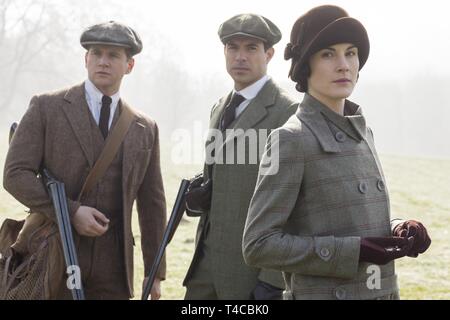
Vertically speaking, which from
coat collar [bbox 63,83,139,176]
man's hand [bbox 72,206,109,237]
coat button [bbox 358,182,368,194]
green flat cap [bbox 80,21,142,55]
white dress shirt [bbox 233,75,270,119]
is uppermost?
green flat cap [bbox 80,21,142,55]

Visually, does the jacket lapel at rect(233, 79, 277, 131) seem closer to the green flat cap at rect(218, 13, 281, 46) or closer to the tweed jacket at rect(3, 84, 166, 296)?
the green flat cap at rect(218, 13, 281, 46)

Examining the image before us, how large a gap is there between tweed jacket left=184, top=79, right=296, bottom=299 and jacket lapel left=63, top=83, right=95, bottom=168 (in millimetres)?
727

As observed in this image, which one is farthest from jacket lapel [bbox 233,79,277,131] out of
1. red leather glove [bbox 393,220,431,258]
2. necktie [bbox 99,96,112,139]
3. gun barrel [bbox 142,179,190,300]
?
red leather glove [bbox 393,220,431,258]

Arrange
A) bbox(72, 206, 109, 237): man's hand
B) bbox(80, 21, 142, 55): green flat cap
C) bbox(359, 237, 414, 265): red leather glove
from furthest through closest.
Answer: bbox(80, 21, 142, 55): green flat cap → bbox(72, 206, 109, 237): man's hand → bbox(359, 237, 414, 265): red leather glove

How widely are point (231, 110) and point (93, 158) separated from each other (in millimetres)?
852

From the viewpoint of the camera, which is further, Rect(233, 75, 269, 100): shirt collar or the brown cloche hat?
Rect(233, 75, 269, 100): shirt collar

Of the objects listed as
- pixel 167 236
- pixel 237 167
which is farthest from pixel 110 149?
pixel 237 167

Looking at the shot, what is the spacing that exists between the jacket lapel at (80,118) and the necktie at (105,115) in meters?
0.09

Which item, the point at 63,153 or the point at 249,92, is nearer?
the point at 63,153

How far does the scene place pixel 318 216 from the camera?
2561mm

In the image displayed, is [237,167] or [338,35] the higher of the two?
[338,35]

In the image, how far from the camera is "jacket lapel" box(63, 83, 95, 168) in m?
3.75

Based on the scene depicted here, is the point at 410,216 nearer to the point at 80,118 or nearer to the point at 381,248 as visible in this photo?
the point at 80,118
